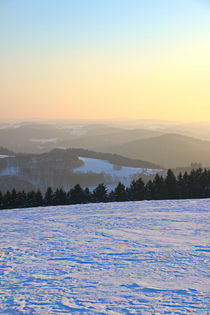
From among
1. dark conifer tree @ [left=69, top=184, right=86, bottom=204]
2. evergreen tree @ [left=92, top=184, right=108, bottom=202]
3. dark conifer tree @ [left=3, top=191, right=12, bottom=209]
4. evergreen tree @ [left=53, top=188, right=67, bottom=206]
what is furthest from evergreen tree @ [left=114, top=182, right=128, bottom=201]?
dark conifer tree @ [left=3, top=191, right=12, bottom=209]

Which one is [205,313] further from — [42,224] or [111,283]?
[42,224]

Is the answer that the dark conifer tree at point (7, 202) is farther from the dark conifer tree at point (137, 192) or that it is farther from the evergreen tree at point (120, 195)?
the dark conifer tree at point (137, 192)

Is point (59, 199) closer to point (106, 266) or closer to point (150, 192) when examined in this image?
point (150, 192)

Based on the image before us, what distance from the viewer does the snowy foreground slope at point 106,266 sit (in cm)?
575

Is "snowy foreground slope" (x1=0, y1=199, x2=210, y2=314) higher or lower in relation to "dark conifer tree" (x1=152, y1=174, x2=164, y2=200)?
higher

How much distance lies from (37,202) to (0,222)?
3667 centimetres

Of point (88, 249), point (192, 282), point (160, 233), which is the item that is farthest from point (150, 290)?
point (160, 233)

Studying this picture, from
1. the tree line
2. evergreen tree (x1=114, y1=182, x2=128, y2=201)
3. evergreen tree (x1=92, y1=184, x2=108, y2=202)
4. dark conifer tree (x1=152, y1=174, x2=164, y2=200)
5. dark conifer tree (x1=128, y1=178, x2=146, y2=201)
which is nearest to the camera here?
the tree line

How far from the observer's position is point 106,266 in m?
7.77

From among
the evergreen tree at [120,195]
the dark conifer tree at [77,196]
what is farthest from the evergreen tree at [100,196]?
the dark conifer tree at [77,196]

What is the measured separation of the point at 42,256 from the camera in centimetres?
880

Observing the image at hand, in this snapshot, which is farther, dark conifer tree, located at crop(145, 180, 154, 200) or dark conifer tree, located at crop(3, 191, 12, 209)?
dark conifer tree, located at crop(145, 180, 154, 200)

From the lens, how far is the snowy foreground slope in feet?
18.9

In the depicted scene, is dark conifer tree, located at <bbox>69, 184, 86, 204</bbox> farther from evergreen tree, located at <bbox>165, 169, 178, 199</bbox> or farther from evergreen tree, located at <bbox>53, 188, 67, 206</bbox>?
evergreen tree, located at <bbox>165, 169, 178, 199</bbox>
